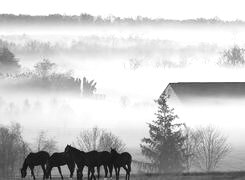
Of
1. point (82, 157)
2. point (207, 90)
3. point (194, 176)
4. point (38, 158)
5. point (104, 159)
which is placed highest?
point (207, 90)

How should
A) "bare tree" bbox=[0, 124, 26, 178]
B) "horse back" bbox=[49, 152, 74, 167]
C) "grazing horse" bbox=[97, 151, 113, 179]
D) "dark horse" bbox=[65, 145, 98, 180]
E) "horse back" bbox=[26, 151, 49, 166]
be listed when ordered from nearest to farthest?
"dark horse" bbox=[65, 145, 98, 180], "grazing horse" bbox=[97, 151, 113, 179], "horse back" bbox=[49, 152, 74, 167], "horse back" bbox=[26, 151, 49, 166], "bare tree" bbox=[0, 124, 26, 178]

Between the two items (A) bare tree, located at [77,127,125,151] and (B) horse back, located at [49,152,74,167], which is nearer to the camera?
(B) horse back, located at [49,152,74,167]

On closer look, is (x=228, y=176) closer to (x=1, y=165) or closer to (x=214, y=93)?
(x=1, y=165)

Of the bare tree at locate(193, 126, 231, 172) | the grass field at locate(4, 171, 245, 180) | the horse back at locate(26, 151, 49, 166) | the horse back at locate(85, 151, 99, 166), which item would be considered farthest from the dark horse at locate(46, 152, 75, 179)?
the bare tree at locate(193, 126, 231, 172)

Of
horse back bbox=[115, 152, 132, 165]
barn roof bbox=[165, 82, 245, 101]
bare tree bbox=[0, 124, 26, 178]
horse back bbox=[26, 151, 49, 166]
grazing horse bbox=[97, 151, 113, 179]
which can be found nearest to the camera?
grazing horse bbox=[97, 151, 113, 179]

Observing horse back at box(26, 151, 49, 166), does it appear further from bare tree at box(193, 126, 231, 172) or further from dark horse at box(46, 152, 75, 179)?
bare tree at box(193, 126, 231, 172)

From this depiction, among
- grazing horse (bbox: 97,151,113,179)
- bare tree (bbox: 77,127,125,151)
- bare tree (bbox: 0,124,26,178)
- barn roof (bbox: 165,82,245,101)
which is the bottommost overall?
grazing horse (bbox: 97,151,113,179)

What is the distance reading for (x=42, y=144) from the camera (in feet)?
457

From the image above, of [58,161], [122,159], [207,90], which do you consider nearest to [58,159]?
[58,161]

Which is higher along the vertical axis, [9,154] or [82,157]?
[9,154]

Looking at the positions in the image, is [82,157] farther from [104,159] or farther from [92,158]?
[104,159]

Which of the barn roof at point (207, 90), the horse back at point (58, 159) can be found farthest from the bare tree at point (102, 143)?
the horse back at point (58, 159)

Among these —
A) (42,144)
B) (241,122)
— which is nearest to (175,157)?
(42,144)

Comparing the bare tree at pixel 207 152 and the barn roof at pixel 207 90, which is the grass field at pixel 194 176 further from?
the barn roof at pixel 207 90
